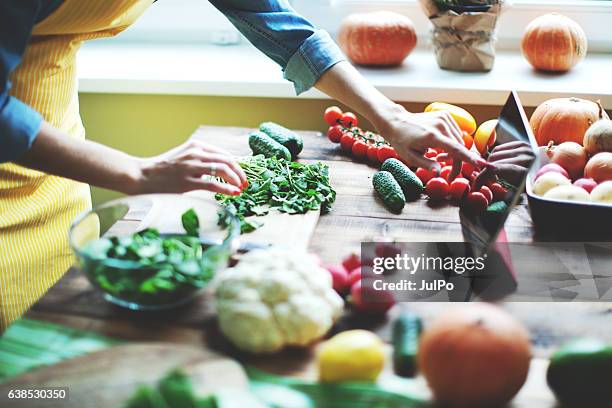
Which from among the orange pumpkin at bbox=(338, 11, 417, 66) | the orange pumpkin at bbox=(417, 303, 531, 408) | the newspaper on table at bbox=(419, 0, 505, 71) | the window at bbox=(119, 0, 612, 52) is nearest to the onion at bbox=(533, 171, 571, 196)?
the orange pumpkin at bbox=(417, 303, 531, 408)

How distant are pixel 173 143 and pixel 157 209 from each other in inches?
39.5

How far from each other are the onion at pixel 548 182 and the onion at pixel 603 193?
5cm

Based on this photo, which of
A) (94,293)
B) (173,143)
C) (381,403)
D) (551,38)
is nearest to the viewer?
(381,403)

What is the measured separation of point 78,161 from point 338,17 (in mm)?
1404

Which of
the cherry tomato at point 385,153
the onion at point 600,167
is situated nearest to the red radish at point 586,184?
the onion at point 600,167

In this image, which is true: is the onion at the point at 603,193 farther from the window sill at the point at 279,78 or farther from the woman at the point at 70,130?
the window sill at the point at 279,78

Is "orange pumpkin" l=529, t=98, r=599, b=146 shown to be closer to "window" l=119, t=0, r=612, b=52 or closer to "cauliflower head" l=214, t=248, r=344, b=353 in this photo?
"window" l=119, t=0, r=612, b=52

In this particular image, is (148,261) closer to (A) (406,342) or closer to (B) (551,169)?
(A) (406,342)

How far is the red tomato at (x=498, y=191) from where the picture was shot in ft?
3.83

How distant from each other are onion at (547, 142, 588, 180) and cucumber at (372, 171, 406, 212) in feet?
1.09

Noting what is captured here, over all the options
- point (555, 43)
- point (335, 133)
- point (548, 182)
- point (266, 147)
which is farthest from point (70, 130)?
point (555, 43)

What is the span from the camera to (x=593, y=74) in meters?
1.97

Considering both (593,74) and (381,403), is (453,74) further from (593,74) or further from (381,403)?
(381,403)

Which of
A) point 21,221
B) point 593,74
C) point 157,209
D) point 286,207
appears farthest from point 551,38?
point 21,221
